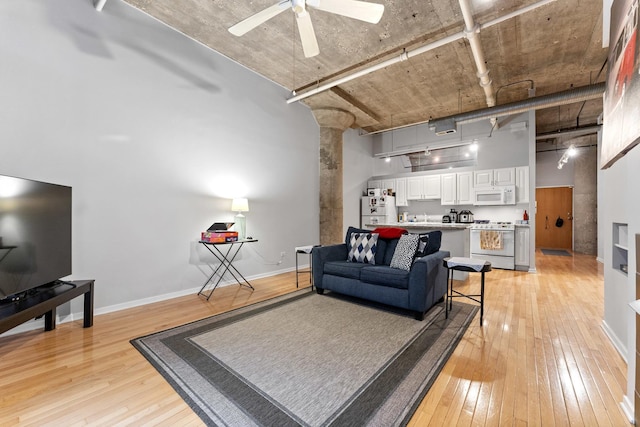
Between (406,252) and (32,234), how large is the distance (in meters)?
3.68

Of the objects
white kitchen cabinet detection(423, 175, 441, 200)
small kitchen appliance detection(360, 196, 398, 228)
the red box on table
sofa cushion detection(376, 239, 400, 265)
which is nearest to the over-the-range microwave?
white kitchen cabinet detection(423, 175, 441, 200)

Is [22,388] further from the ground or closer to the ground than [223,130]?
closer to the ground

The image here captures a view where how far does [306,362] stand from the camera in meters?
2.10

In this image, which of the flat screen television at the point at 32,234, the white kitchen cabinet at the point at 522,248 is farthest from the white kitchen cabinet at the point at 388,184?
the flat screen television at the point at 32,234

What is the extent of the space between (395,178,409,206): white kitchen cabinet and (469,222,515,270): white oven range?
1.98 meters

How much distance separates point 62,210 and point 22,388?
1.58 meters

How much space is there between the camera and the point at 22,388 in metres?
1.80

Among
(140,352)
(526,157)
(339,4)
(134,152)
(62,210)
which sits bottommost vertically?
(140,352)

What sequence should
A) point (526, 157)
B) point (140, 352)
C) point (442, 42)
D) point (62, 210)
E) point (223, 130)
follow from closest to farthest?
point (140, 352), point (62, 210), point (442, 42), point (223, 130), point (526, 157)

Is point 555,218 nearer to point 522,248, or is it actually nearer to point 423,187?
point 522,248

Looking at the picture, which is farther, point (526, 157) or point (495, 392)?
point (526, 157)

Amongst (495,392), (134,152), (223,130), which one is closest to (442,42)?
(223,130)

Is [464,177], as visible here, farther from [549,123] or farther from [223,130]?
[223,130]

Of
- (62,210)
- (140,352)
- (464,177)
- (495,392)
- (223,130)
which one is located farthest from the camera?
(464,177)
